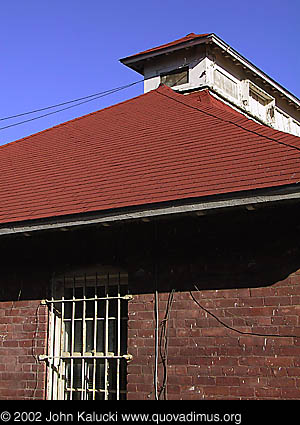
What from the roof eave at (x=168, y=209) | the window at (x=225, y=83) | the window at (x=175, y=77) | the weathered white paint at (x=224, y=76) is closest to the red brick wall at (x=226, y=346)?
the roof eave at (x=168, y=209)

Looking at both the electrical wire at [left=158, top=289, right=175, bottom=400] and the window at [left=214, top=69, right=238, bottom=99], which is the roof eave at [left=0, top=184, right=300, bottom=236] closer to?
the electrical wire at [left=158, top=289, right=175, bottom=400]

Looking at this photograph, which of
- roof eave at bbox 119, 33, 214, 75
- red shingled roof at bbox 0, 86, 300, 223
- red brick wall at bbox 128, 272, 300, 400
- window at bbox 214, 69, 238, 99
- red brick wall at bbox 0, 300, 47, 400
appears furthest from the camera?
window at bbox 214, 69, 238, 99

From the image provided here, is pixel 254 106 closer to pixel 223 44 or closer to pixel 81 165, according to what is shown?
pixel 223 44

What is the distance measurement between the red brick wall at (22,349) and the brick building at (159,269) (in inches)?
0.6

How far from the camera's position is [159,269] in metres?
6.57

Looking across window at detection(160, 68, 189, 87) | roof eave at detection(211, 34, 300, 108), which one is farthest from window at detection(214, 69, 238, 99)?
window at detection(160, 68, 189, 87)

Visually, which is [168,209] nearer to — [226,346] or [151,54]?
[226,346]

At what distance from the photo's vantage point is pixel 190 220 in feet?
21.2

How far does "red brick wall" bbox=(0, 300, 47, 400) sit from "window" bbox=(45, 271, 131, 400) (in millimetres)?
119

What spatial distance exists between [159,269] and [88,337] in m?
1.24

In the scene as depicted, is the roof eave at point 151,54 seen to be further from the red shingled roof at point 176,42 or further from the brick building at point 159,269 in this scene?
the brick building at point 159,269

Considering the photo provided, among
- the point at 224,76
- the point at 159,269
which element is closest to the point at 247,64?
the point at 224,76

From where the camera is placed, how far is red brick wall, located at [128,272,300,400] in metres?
5.75

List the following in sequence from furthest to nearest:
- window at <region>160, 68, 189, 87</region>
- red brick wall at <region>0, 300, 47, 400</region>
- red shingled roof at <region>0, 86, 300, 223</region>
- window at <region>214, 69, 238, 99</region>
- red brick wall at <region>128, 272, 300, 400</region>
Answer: window at <region>160, 68, 189, 87</region> < window at <region>214, 69, 238, 99</region> < red brick wall at <region>0, 300, 47, 400</region> < red shingled roof at <region>0, 86, 300, 223</region> < red brick wall at <region>128, 272, 300, 400</region>
